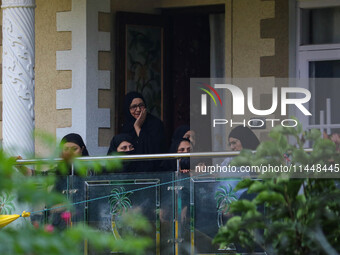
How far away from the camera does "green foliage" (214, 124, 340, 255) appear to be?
348cm

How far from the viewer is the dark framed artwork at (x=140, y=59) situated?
9094 mm

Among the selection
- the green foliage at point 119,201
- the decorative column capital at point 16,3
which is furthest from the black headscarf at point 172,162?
the decorative column capital at point 16,3

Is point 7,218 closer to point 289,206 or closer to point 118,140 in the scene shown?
point 118,140

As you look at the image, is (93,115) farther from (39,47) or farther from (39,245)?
(39,245)

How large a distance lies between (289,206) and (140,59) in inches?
234

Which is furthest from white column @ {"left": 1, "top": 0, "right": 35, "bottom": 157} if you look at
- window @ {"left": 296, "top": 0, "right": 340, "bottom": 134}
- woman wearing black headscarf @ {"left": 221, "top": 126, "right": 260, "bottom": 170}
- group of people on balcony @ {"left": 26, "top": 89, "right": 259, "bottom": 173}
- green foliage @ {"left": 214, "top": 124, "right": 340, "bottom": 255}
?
green foliage @ {"left": 214, "top": 124, "right": 340, "bottom": 255}

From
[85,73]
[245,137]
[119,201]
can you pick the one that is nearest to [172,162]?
[119,201]

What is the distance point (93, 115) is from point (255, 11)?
212 cm

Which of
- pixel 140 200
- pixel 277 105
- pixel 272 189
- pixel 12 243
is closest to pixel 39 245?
pixel 12 243

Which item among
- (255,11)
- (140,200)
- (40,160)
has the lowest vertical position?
(140,200)

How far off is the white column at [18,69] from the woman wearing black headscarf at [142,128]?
1087 millimetres

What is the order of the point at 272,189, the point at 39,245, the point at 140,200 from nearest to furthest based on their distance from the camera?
the point at 39,245, the point at 272,189, the point at 140,200

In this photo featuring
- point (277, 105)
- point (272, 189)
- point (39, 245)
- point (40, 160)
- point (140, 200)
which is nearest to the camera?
point (39, 245)

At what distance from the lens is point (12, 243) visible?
1649 mm
